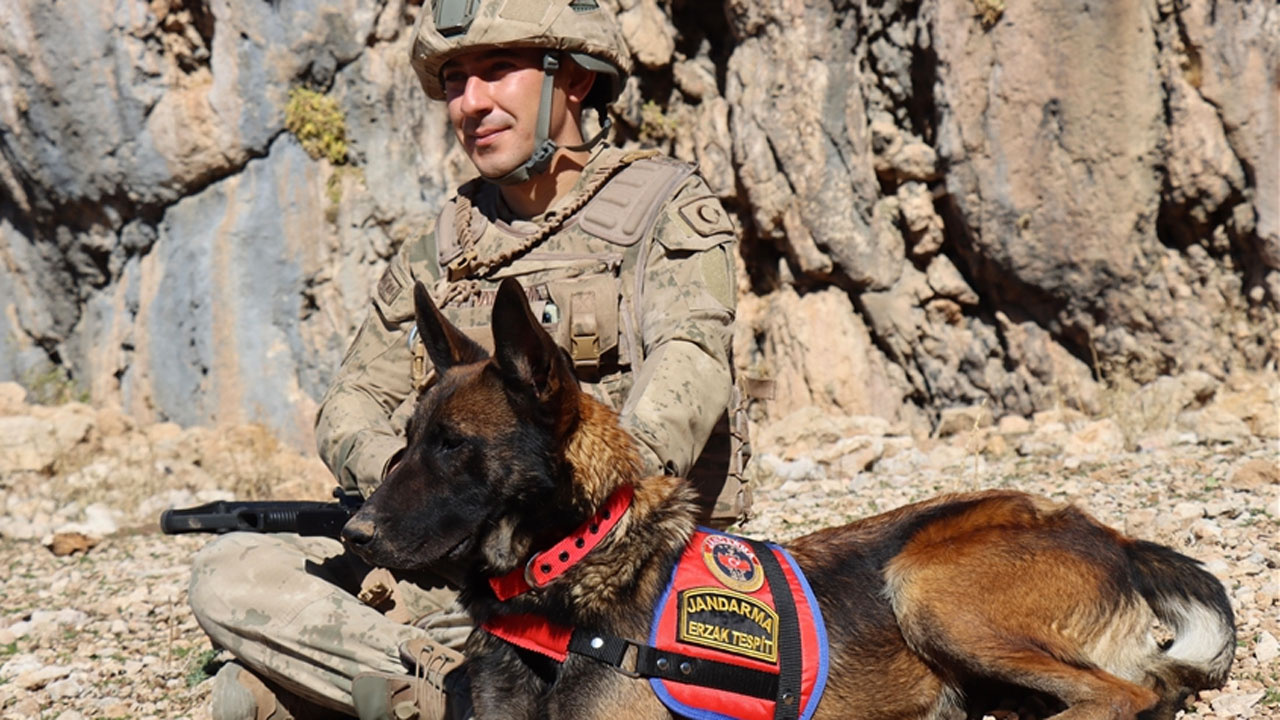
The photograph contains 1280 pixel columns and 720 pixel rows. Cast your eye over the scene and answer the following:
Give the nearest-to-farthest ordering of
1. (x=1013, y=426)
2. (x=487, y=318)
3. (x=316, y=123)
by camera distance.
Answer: (x=487, y=318), (x=1013, y=426), (x=316, y=123)

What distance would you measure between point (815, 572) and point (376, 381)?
1885mm

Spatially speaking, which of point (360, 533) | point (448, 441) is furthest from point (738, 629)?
point (360, 533)

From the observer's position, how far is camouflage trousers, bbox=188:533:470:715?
390 cm

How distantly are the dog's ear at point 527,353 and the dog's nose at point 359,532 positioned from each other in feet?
1.64

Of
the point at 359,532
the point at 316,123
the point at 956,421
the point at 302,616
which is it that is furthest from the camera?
the point at 316,123

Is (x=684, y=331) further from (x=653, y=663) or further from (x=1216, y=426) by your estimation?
(x=1216, y=426)

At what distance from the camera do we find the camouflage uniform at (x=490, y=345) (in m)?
3.87

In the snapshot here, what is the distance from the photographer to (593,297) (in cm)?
409

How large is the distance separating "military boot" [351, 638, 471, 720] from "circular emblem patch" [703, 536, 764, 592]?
0.87 m

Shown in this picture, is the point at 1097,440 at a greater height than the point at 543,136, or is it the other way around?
the point at 543,136

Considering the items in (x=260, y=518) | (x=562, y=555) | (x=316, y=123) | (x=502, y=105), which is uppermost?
(x=316, y=123)

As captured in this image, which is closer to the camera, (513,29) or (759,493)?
(513,29)

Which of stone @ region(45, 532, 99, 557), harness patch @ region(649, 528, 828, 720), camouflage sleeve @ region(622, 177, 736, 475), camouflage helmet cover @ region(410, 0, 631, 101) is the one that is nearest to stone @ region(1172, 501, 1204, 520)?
camouflage sleeve @ region(622, 177, 736, 475)

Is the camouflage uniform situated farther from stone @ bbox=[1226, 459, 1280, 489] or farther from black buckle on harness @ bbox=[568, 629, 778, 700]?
stone @ bbox=[1226, 459, 1280, 489]
